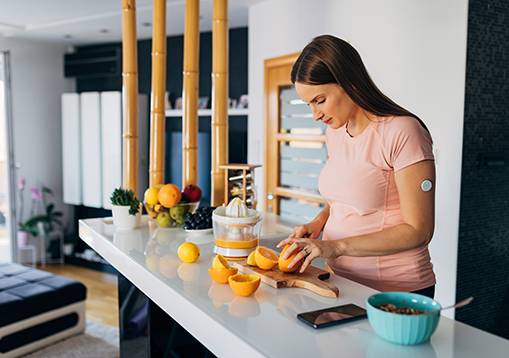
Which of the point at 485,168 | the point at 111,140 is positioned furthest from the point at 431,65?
the point at 111,140

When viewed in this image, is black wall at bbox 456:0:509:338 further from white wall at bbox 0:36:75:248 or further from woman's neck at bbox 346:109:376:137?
white wall at bbox 0:36:75:248

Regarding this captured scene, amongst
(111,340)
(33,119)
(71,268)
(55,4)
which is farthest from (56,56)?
(111,340)

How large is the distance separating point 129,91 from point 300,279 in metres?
1.72

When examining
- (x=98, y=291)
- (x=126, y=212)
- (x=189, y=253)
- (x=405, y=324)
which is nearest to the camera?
(x=405, y=324)

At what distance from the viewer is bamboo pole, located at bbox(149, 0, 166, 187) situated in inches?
97.0

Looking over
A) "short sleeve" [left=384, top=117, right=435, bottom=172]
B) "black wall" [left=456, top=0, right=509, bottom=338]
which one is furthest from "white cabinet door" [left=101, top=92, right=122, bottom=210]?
"short sleeve" [left=384, top=117, right=435, bottom=172]

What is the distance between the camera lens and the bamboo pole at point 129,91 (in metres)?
2.49

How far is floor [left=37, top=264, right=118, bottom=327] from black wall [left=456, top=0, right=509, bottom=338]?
2.75 m

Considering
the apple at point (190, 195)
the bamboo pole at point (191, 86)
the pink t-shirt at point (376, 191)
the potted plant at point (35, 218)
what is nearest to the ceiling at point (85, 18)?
the bamboo pole at point (191, 86)

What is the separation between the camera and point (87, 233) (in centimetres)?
219

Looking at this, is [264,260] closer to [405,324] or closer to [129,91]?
[405,324]

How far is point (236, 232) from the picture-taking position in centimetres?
161

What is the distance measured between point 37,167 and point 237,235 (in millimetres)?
4870

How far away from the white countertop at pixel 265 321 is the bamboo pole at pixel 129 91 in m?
0.99
